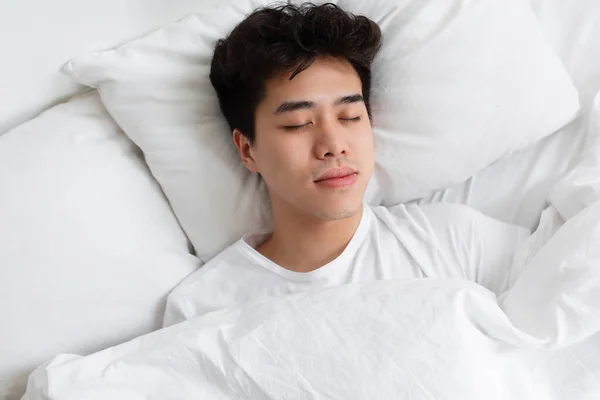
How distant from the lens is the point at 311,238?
117 cm

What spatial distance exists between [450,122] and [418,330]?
1.59ft

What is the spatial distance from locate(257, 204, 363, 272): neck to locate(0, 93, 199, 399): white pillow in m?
0.22

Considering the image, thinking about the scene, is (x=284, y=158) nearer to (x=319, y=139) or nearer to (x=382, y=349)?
(x=319, y=139)

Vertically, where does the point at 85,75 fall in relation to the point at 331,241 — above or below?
above

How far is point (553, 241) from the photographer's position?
984mm

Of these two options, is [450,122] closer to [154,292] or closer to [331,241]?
[331,241]

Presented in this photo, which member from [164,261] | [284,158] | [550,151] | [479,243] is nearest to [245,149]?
[284,158]

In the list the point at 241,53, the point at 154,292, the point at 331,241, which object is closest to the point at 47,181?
the point at 154,292

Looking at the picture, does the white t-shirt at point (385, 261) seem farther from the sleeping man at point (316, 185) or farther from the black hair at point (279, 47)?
the black hair at point (279, 47)

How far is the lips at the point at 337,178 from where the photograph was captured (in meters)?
1.04

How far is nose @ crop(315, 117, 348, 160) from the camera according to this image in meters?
1.02

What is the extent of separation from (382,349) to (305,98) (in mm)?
476

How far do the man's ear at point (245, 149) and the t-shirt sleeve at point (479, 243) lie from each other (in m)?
0.39

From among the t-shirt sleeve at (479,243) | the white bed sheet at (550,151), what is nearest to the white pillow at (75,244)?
the t-shirt sleeve at (479,243)
